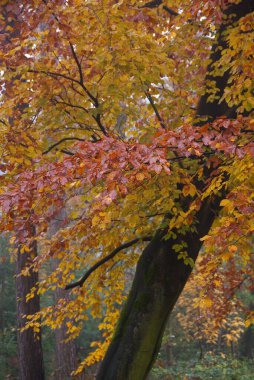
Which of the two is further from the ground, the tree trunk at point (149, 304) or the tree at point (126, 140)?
the tree at point (126, 140)

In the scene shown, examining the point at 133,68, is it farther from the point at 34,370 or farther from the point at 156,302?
the point at 34,370

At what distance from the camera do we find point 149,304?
540 cm

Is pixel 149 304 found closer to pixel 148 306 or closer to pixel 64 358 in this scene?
pixel 148 306

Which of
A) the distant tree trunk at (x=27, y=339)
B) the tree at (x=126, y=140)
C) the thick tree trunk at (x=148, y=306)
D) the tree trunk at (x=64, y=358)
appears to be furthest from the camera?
the tree trunk at (x=64, y=358)

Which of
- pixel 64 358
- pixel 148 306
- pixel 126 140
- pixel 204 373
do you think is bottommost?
pixel 204 373

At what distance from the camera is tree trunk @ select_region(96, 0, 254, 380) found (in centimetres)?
530

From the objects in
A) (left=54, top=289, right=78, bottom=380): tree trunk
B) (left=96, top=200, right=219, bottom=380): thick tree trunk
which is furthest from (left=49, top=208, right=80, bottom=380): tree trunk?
(left=96, top=200, right=219, bottom=380): thick tree trunk

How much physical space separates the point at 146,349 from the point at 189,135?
3.04 m

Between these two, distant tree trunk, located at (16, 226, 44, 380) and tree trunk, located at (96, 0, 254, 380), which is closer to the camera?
tree trunk, located at (96, 0, 254, 380)

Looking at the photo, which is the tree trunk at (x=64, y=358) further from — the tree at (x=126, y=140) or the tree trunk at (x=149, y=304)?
the tree trunk at (x=149, y=304)

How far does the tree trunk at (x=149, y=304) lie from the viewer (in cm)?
530

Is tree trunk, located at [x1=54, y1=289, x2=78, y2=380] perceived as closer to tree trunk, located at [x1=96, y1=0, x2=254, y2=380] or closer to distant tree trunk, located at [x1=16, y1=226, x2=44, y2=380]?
distant tree trunk, located at [x1=16, y1=226, x2=44, y2=380]

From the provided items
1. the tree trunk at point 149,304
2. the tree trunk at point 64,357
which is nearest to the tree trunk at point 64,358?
the tree trunk at point 64,357

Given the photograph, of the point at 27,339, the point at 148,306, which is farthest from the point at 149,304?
the point at 27,339
